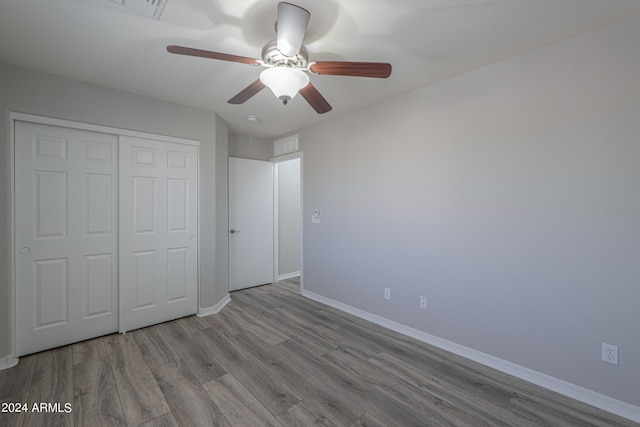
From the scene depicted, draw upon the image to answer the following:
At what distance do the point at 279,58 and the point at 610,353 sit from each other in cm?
286

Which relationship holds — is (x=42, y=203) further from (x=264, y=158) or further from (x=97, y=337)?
(x=264, y=158)

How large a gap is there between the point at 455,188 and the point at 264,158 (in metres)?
3.07

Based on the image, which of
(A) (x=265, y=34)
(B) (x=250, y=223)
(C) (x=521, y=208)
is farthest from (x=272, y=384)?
(B) (x=250, y=223)

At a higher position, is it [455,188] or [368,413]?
[455,188]

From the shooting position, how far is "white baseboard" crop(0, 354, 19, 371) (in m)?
2.20

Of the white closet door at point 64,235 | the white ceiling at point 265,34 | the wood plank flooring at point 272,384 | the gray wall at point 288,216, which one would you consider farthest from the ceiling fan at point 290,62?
the gray wall at point 288,216

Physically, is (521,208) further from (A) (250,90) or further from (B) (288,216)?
(B) (288,216)

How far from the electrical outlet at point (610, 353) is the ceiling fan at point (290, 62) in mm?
2268

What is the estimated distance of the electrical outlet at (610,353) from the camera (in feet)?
5.80

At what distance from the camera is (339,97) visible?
2.90 meters

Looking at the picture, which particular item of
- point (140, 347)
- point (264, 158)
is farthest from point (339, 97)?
point (140, 347)

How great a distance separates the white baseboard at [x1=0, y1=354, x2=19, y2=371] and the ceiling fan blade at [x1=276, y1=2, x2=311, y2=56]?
3.23 m

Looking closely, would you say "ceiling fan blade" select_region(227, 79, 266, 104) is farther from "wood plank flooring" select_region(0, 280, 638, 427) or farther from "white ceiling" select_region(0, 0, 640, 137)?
"wood plank flooring" select_region(0, 280, 638, 427)

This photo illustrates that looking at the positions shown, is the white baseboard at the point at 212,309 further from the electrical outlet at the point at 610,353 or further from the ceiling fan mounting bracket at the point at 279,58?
the electrical outlet at the point at 610,353
